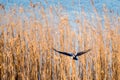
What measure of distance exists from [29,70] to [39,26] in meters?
0.51

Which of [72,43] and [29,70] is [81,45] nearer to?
[72,43]

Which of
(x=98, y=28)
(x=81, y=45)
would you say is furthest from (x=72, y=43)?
(x=98, y=28)

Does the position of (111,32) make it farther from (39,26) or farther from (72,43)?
(39,26)

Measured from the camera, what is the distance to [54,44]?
360cm

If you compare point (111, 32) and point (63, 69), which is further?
point (111, 32)

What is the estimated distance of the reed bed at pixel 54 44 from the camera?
3.50 m

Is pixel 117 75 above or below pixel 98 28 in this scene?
below

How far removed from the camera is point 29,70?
3.53 m

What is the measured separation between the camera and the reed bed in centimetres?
350

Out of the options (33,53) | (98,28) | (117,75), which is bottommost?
(117,75)

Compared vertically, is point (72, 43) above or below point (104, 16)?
below

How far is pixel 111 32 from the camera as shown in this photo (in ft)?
12.1

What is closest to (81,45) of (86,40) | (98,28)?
(86,40)

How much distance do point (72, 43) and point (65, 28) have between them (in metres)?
0.21
